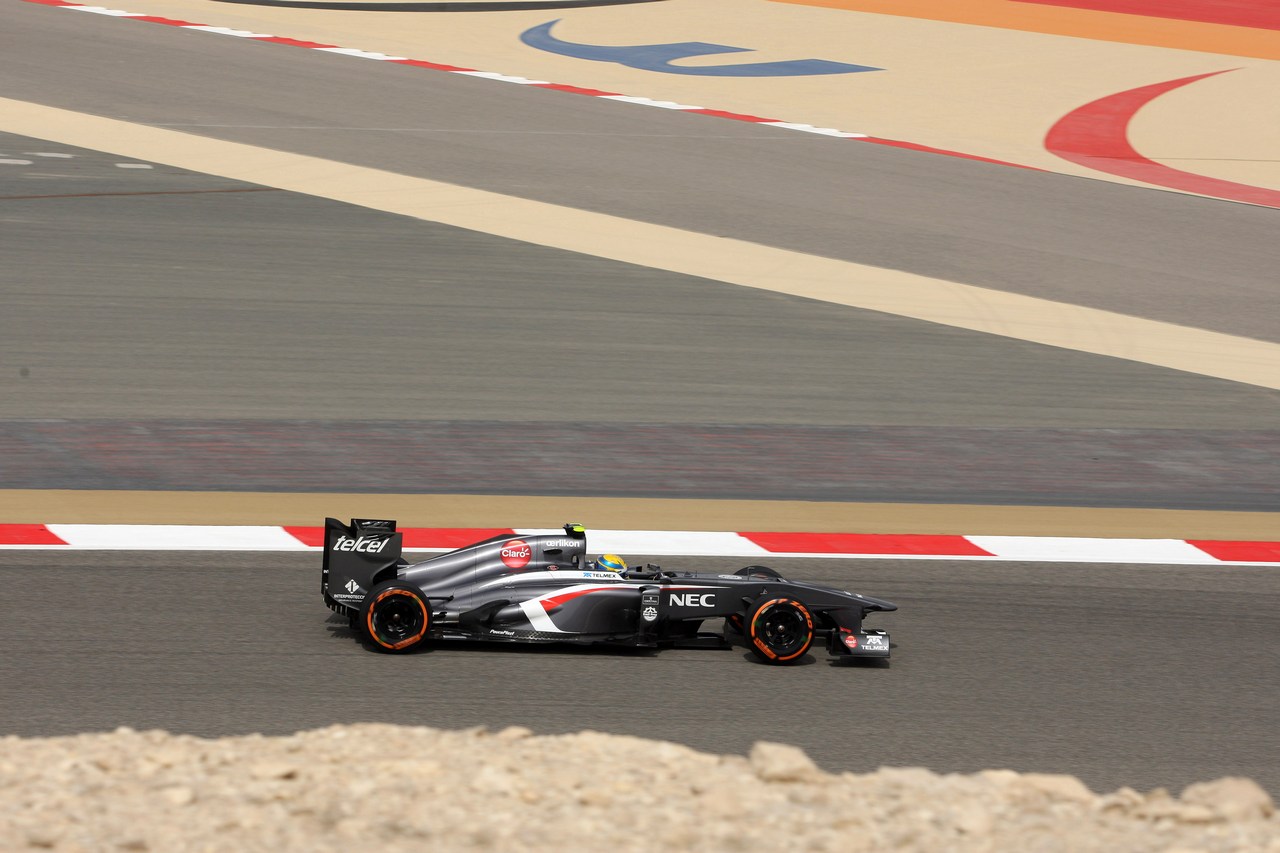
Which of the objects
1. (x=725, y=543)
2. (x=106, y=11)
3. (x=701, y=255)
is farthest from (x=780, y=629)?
(x=106, y=11)

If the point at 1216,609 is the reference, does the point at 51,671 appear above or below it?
below

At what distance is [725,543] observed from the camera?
994 cm

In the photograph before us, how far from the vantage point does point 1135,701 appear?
25.2 feet

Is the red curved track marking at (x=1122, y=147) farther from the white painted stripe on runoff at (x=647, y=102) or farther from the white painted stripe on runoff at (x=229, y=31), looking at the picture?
the white painted stripe on runoff at (x=229, y=31)

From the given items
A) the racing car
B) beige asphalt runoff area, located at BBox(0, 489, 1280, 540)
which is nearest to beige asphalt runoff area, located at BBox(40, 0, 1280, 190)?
beige asphalt runoff area, located at BBox(0, 489, 1280, 540)

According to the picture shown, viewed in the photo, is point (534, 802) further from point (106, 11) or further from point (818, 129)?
point (106, 11)

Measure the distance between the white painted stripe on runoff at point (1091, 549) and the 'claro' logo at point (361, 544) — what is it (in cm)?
376

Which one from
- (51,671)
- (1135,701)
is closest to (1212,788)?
(1135,701)

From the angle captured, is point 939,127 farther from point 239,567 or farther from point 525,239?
point 239,567

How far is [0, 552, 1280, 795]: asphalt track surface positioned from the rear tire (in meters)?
0.09

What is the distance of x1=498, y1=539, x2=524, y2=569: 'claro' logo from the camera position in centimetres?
813

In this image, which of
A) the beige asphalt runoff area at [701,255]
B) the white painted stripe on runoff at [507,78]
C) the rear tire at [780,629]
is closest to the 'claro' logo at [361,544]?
the rear tire at [780,629]

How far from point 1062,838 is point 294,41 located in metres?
24.3

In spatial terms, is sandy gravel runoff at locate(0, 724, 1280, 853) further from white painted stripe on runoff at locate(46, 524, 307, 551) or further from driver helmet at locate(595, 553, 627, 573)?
white painted stripe on runoff at locate(46, 524, 307, 551)
